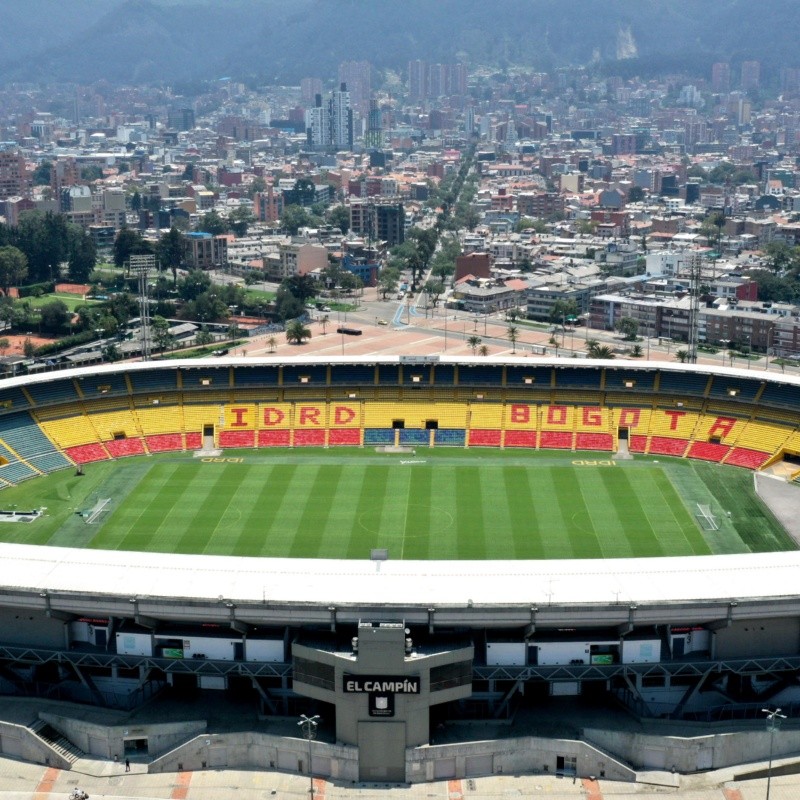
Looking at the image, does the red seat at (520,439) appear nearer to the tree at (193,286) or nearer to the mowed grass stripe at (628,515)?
the mowed grass stripe at (628,515)

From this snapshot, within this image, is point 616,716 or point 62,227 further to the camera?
point 62,227

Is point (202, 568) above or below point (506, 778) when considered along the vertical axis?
above

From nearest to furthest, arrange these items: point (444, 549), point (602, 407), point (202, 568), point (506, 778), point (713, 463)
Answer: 1. point (506, 778)
2. point (202, 568)
3. point (444, 549)
4. point (713, 463)
5. point (602, 407)

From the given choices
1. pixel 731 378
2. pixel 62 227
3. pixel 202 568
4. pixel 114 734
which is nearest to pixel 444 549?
pixel 202 568

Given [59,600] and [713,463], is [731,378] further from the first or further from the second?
[59,600]

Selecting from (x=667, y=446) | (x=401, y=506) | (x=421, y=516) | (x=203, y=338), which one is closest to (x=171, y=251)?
(x=203, y=338)

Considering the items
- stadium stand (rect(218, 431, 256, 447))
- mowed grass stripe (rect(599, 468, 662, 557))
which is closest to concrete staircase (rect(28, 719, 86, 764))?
mowed grass stripe (rect(599, 468, 662, 557))

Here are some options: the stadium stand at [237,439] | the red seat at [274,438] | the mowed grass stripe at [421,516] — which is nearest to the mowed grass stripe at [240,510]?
the stadium stand at [237,439]
